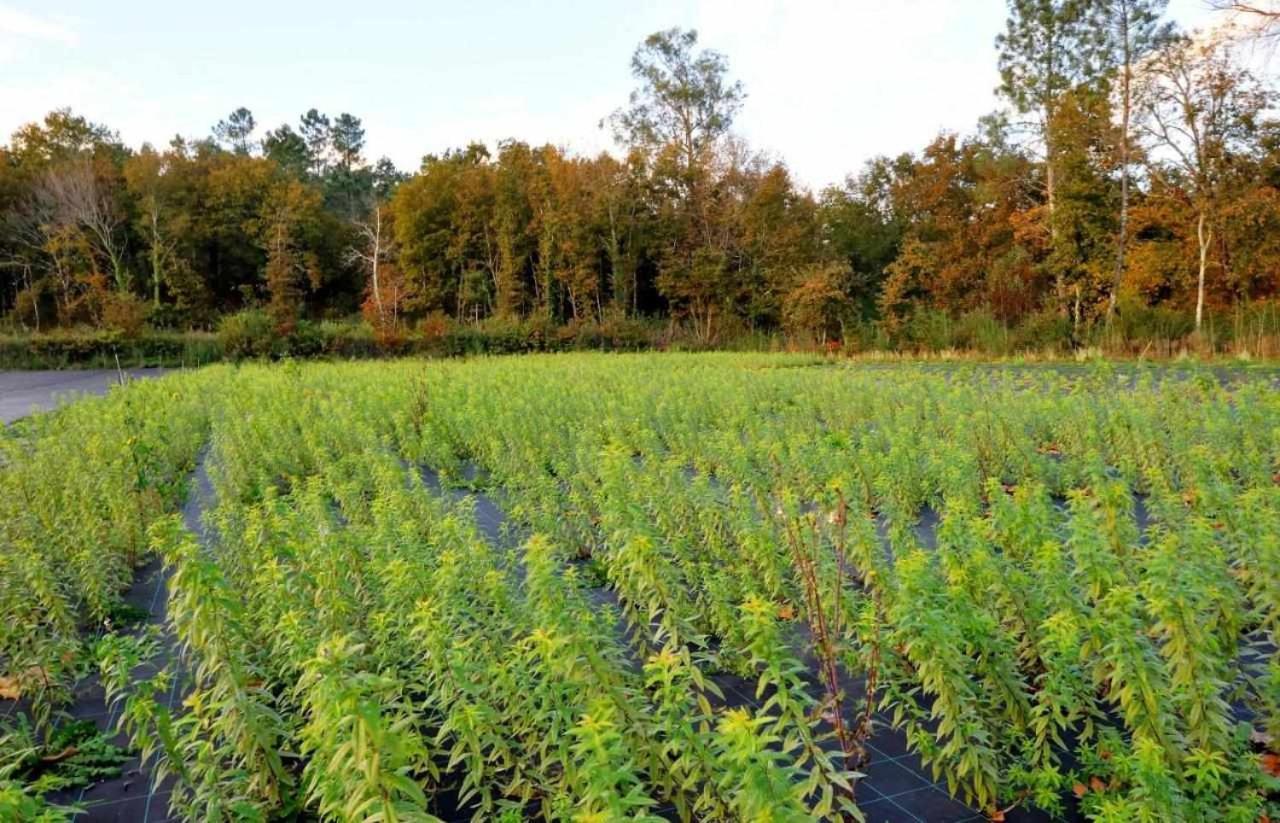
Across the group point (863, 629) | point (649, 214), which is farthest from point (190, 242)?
point (863, 629)

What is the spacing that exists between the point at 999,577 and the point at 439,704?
2124 millimetres

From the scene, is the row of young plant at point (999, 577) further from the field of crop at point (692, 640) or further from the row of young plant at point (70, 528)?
the row of young plant at point (70, 528)

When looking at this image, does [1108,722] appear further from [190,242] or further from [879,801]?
[190,242]

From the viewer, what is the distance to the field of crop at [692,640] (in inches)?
88.9

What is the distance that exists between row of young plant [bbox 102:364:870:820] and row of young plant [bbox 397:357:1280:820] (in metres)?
0.34

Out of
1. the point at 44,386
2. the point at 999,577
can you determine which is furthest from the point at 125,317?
the point at 999,577

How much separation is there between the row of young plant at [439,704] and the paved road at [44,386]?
1237 centimetres

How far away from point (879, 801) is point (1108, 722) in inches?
41.9

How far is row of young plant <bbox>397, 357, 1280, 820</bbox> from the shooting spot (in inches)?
96.7

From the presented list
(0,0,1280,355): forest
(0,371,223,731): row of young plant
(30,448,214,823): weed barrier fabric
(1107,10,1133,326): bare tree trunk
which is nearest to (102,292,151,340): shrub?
(0,0,1280,355): forest

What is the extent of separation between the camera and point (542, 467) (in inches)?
274

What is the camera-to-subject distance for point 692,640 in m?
3.20

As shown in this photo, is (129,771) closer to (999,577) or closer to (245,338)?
(999,577)

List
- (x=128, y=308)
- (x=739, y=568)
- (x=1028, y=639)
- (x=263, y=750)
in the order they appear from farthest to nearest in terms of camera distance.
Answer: (x=128, y=308)
(x=739, y=568)
(x=1028, y=639)
(x=263, y=750)
